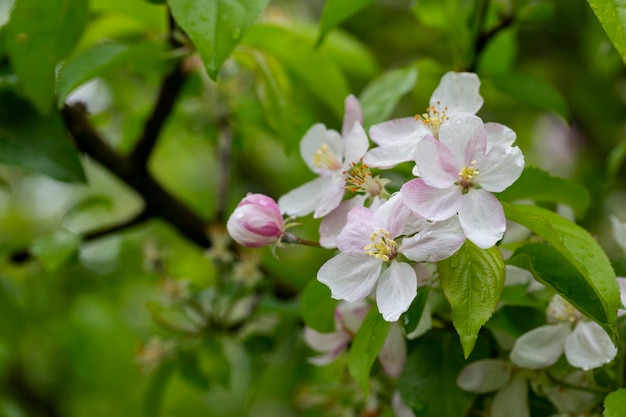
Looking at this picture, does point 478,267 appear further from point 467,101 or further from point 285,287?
point 285,287

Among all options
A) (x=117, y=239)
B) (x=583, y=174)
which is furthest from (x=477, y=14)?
(x=583, y=174)

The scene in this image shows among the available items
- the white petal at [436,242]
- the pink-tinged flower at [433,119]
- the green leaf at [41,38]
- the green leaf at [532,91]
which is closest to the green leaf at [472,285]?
the white petal at [436,242]

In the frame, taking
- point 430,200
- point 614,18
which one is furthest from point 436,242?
point 614,18

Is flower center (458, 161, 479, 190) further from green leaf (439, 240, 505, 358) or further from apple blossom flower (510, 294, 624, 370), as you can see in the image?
apple blossom flower (510, 294, 624, 370)

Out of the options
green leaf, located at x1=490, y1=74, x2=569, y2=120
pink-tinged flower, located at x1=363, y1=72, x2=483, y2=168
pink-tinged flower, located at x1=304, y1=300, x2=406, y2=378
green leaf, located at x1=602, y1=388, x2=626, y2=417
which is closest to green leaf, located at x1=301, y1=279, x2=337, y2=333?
pink-tinged flower, located at x1=304, y1=300, x2=406, y2=378

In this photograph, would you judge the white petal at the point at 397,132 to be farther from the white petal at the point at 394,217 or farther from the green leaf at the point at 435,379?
the green leaf at the point at 435,379

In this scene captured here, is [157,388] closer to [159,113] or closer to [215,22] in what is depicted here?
[159,113]

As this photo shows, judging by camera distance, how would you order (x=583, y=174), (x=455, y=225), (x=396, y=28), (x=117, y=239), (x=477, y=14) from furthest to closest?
1. (x=396, y=28)
2. (x=583, y=174)
3. (x=117, y=239)
4. (x=477, y=14)
5. (x=455, y=225)
